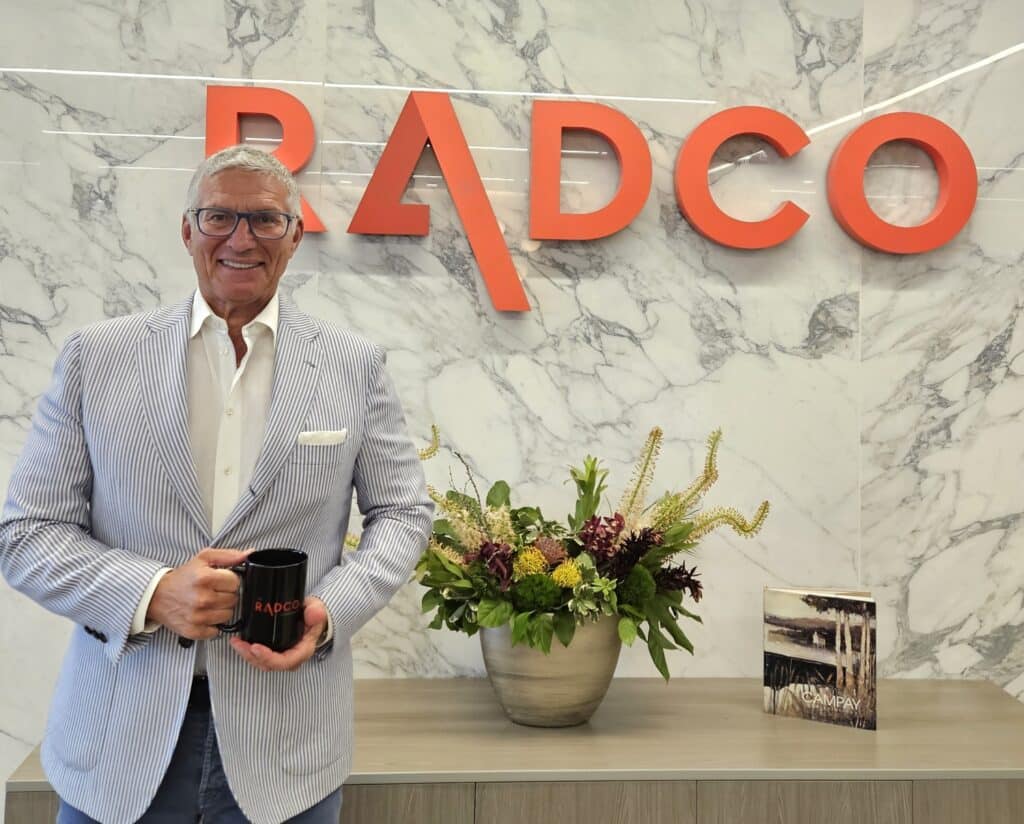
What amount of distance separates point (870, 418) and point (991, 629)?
2.13 ft

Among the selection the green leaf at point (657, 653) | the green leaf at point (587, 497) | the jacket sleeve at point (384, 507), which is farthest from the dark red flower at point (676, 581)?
the jacket sleeve at point (384, 507)

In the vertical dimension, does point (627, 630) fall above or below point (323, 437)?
below

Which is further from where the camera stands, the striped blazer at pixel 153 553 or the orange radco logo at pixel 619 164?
the orange radco logo at pixel 619 164

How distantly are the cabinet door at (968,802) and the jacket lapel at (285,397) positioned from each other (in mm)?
1441

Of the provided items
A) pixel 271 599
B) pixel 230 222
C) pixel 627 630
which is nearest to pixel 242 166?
pixel 230 222

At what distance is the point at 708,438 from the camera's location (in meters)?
2.61

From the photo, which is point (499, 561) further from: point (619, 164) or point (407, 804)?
point (619, 164)

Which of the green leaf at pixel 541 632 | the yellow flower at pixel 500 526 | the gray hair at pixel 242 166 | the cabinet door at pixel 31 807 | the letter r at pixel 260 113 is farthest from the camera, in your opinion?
the letter r at pixel 260 113

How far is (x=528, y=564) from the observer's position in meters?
2.07

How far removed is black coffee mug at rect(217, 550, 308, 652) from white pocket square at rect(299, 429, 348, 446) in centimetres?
18

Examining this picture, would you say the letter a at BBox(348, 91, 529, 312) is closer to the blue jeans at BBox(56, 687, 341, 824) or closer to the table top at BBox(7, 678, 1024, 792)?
the table top at BBox(7, 678, 1024, 792)

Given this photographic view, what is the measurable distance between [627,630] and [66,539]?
114cm

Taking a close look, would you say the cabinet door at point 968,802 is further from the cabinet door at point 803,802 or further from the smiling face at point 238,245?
the smiling face at point 238,245

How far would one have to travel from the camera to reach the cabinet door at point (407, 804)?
1903mm
